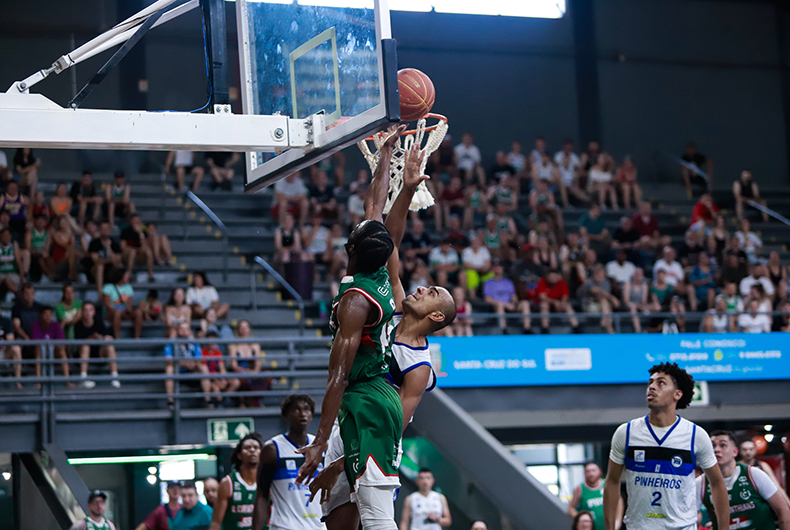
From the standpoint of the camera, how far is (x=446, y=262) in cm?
1503

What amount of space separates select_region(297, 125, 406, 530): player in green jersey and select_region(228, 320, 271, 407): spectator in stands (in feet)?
24.7

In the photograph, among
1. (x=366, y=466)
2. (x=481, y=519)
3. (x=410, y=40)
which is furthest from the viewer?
(x=410, y=40)

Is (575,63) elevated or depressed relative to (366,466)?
elevated

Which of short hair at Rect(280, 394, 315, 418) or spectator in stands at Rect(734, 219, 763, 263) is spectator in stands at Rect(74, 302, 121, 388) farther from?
spectator in stands at Rect(734, 219, 763, 263)

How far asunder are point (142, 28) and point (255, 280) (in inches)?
385

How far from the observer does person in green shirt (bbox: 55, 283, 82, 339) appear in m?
12.2

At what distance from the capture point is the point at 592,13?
22.5 meters

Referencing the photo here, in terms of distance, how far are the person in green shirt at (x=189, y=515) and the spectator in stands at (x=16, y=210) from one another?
5.71 metres

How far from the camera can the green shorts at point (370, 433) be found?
4.69 m

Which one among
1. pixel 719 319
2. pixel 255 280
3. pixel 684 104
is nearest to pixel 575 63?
pixel 684 104

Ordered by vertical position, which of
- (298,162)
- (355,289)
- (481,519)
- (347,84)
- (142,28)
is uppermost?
(142,28)

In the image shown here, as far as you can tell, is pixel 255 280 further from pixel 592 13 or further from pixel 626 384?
pixel 592 13

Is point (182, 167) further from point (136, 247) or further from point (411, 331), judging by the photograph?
point (411, 331)

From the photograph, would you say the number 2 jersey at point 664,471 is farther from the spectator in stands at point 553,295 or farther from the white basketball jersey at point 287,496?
the spectator in stands at point 553,295
